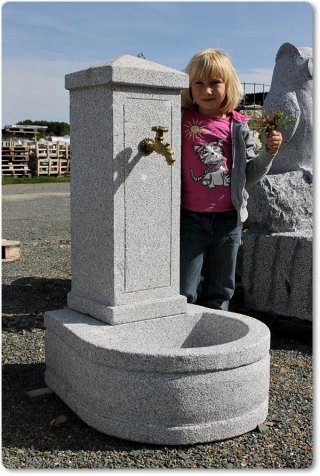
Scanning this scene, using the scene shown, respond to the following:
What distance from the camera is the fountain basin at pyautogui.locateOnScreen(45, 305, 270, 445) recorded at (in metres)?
2.77

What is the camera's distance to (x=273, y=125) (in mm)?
3430

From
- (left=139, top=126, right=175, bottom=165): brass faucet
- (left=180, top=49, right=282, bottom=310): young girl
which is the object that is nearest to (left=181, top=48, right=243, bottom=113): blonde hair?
(left=180, top=49, right=282, bottom=310): young girl

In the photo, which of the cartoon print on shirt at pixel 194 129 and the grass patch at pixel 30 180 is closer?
the cartoon print on shirt at pixel 194 129

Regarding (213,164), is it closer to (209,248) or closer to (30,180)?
(209,248)

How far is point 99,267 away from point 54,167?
77.7 ft

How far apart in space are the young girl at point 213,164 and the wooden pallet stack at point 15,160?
895 inches

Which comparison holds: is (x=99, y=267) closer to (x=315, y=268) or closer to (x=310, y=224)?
(x=315, y=268)

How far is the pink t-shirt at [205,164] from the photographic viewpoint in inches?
139

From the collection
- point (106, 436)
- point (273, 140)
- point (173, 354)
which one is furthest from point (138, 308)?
point (273, 140)

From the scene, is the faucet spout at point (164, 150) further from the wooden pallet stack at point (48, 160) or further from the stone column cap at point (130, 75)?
the wooden pallet stack at point (48, 160)

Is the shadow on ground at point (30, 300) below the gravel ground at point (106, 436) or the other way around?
the other way around

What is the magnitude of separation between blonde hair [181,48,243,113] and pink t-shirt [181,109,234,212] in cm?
12

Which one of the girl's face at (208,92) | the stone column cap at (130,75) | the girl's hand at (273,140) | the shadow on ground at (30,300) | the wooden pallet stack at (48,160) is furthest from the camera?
the wooden pallet stack at (48,160)

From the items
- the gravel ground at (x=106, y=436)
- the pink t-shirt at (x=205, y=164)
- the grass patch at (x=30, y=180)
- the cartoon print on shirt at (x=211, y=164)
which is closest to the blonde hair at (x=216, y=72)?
the pink t-shirt at (x=205, y=164)
